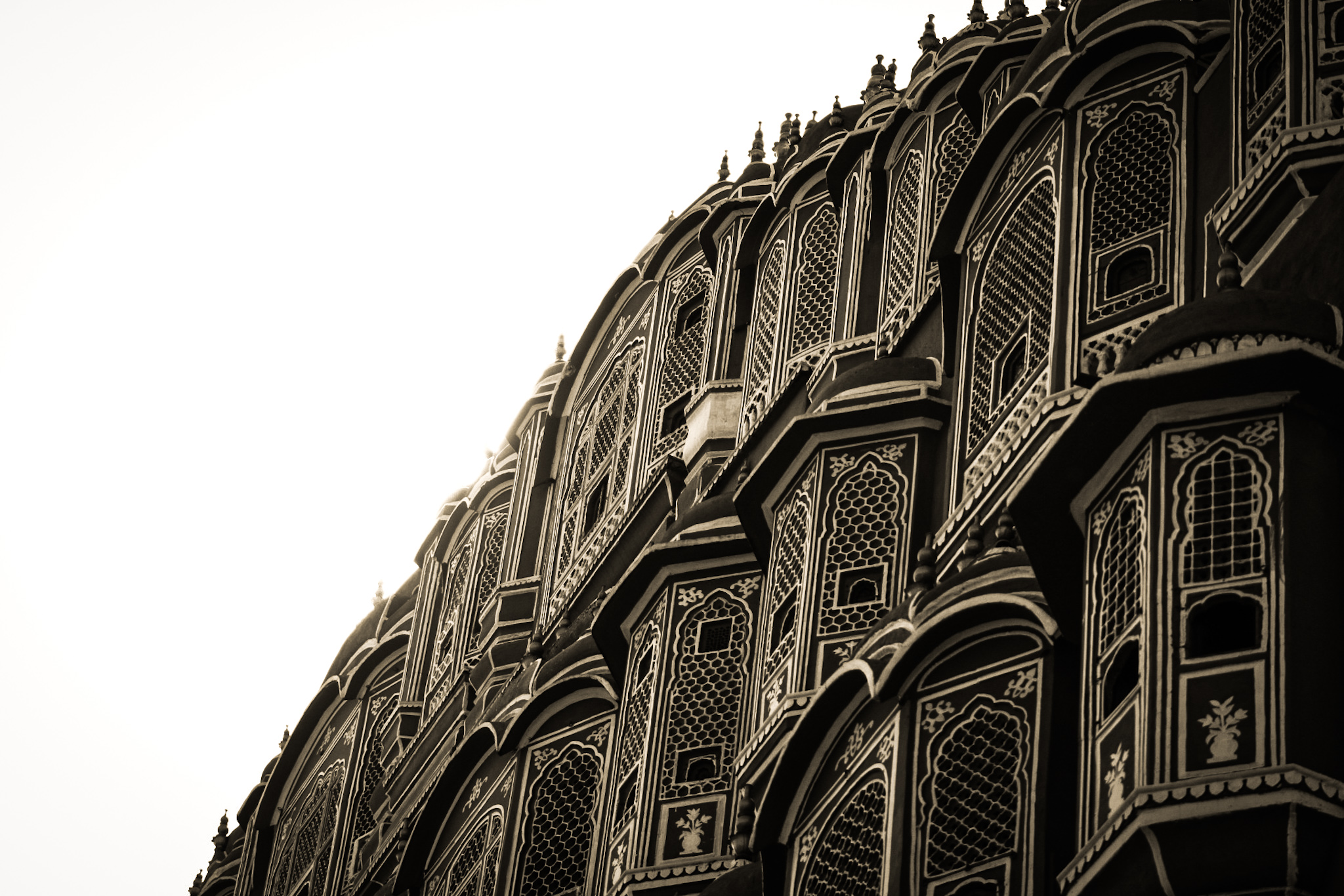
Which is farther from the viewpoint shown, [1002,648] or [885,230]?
[885,230]

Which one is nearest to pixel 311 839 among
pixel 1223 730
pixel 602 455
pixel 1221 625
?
pixel 602 455

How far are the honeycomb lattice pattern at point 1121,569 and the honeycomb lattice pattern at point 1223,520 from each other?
42 cm

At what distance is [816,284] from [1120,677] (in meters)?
13.1

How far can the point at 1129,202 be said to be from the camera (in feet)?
72.5

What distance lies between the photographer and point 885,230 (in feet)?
93.0

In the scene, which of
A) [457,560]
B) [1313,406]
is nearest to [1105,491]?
[1313,406]

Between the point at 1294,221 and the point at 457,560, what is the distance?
73.6 ft

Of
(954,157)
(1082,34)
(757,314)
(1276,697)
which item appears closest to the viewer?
(1276,697)

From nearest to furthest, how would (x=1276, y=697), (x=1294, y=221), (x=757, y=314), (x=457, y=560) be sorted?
(x=1276, y=697), (x=1294, y=221), (x=757, y=314), (x=457, y=560)

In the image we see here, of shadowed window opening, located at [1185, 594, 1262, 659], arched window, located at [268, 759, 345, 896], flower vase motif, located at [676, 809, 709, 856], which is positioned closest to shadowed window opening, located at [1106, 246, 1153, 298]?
shadowed window opening, located at [1185, 594, 1262, 659]

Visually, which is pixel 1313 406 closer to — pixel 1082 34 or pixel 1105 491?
pixel 1105 491

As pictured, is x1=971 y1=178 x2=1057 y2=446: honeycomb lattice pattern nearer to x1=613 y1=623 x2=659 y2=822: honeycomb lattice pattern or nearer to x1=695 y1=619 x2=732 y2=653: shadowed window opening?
x1=695 y1=619 x2=732 y2=653: shadowed window opening

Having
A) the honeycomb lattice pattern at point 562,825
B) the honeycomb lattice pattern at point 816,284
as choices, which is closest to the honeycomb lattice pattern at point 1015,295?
the honeycomb lattice pattern at point 816,284

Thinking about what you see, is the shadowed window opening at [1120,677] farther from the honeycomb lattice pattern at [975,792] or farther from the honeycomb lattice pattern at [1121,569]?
the honeycomb lattice pattern at [975,792]
